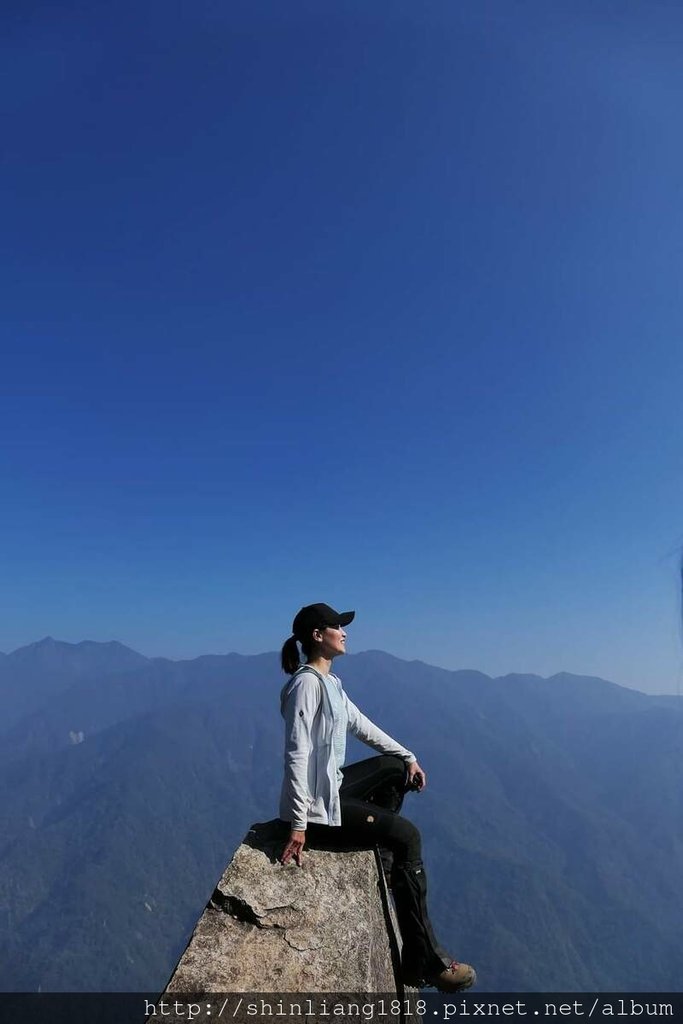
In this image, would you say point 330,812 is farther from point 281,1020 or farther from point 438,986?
point 438,986

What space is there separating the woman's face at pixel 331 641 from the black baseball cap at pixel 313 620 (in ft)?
0.19

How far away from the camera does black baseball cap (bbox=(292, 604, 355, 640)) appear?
5.71 metres

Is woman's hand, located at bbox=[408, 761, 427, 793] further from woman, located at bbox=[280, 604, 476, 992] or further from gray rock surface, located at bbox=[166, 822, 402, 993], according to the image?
gray rock surface, located at bbox=[166, 822, 402, 993]

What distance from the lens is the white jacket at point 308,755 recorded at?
199 inches

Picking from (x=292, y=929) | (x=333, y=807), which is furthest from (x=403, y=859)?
(x=292, y=929)

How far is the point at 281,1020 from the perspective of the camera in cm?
401

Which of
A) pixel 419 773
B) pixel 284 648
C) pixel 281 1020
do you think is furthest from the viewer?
pixel 419 773

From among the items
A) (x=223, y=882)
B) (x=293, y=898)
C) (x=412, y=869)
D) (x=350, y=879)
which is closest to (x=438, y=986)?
(x=412, y=869)

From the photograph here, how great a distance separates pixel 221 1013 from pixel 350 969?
3.10ft

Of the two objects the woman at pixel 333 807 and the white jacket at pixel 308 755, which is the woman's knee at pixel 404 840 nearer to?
the woman at pixel 333 807

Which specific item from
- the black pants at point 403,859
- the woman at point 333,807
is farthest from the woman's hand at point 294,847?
the black pants at point 403,859

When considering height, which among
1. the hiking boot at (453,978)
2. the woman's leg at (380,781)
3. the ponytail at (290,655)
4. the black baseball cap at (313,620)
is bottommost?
the hiking boot at (453,978)

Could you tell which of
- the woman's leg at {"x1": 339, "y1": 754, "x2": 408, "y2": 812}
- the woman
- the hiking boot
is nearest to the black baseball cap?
the woman

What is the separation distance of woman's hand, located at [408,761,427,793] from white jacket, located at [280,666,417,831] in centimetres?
103
